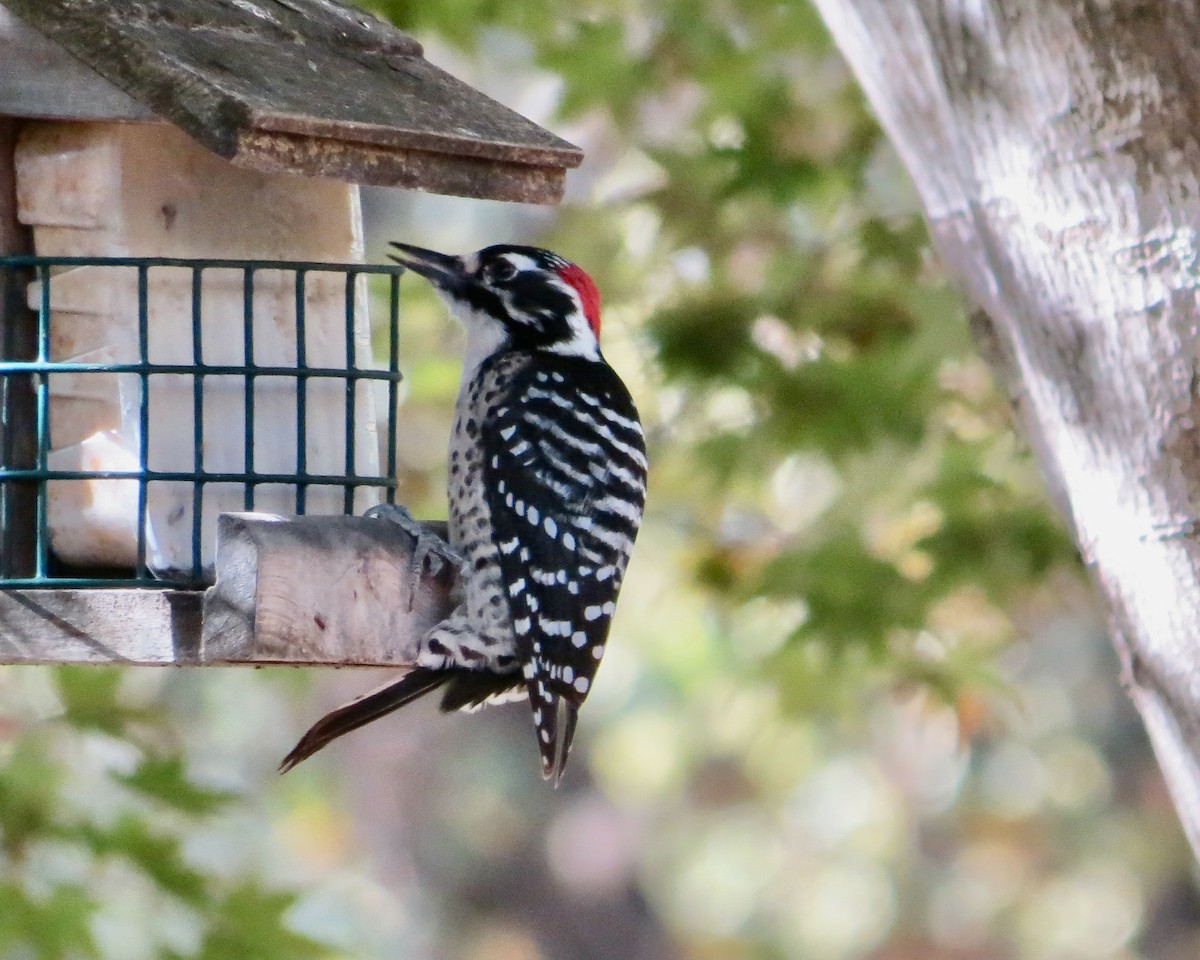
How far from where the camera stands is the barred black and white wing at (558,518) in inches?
142

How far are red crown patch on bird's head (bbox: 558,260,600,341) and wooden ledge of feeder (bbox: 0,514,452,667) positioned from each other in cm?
117

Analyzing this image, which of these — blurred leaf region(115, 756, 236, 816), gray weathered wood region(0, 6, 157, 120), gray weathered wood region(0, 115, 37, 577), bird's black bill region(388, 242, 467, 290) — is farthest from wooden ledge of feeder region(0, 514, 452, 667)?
blurred leaf region(115, 756, 236, 816)

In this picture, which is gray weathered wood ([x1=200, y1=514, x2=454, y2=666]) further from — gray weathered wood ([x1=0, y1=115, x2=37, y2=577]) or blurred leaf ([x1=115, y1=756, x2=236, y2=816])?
blurred leaf ([x1=115, y1=756, x2=236, y2=816])

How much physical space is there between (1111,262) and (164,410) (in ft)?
5.49

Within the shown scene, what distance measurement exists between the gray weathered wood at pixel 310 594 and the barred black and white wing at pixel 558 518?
0.39 meters

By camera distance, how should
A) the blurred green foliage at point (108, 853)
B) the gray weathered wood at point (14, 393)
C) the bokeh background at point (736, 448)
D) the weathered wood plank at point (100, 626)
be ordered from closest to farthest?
1. the weathered wood plank at point (100, 626)
2. the gray weathered wood at point (14, 393)
3. the blurred green foliage at point (108, 853)
4. the bokeh background at point (736, 448)

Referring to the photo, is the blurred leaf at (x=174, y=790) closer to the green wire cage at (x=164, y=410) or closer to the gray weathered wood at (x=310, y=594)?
the green wire cage at (x=164, y=410)

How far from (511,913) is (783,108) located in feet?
44.5

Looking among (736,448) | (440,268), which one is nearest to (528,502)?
(440,268)

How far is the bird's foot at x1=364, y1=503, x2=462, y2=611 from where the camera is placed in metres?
3.25

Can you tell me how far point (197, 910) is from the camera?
15.3ft

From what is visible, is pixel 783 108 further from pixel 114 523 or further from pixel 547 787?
pixel 547 787

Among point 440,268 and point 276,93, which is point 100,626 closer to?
point 276,93

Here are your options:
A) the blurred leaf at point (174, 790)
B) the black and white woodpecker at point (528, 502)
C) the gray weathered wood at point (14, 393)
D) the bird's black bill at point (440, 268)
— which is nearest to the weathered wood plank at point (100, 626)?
the black and white woodpecker at point (528, 502)
